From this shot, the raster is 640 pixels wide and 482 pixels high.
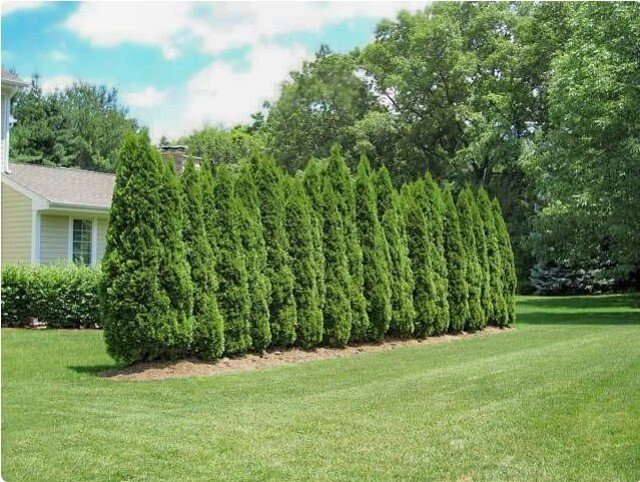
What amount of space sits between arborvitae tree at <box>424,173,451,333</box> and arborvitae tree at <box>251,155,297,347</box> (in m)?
4.34

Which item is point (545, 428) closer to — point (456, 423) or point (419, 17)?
point (456, 423)

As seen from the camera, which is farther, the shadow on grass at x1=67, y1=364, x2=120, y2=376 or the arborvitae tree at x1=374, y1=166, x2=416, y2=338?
the arborvitae tree at x1=374, y1=166, x2=416, y2=338

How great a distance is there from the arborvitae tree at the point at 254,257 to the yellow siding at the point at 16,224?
356 inches

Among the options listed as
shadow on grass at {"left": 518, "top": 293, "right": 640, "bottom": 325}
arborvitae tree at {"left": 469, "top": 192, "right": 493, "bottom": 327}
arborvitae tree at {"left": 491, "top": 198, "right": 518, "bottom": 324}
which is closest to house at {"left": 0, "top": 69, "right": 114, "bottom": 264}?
arborvitae tree at {"left": 469, "top": 192, "right": 493, "bottom": 327}

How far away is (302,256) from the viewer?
1257cm

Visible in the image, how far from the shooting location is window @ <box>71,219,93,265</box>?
19550 millimetres

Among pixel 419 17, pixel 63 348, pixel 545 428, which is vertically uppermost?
pixel 419 17

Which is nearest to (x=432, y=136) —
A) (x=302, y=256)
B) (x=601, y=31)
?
(x=601, y=31)

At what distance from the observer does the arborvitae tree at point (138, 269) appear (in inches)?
385

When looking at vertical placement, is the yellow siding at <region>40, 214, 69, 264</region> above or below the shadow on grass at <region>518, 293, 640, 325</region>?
above

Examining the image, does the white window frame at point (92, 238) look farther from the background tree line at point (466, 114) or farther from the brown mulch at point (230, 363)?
the background tree line at point (466, 114)

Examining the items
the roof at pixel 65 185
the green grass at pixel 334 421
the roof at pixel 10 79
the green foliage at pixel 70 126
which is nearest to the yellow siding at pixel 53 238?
the roof at pixel 65 185

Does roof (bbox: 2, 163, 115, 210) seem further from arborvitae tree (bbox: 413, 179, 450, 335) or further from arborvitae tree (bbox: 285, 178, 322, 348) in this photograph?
arborvitae tree (bbox: 413, 179, 450, 335)

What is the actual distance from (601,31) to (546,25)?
923cm
